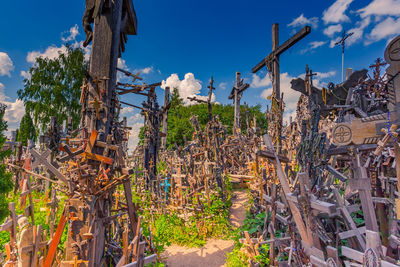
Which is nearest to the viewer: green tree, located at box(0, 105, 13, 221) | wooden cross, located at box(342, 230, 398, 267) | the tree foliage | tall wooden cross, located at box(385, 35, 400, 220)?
wooden cross, located at box(342, 230, 398, 267)

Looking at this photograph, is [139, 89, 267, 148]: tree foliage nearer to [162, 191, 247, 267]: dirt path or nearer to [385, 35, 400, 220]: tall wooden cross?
[162, 191, 247, 267]: dirt path

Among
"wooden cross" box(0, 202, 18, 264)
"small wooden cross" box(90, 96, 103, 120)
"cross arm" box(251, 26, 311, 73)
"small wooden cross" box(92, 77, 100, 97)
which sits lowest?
"wooden cross" box(0, 202, 18, 264)

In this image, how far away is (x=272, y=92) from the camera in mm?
5492

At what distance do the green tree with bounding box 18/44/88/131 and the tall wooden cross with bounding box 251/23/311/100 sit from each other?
38.8ft

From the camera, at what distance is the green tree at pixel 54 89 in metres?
13.5

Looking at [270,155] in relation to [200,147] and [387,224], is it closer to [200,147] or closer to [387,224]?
[387,224]

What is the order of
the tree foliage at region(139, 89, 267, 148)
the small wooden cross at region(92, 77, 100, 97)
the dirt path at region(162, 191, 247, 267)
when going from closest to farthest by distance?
the small wooden cross at region(92, 77, 100, 97) → the dirt path at region(162, 191, 247, 267) → the tree foliage at region(139, 89, 267, 148)

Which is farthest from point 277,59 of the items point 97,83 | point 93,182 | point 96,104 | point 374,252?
point 93,182

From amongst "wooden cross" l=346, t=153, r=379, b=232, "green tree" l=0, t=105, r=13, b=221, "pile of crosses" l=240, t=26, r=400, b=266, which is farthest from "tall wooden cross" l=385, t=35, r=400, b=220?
"green tree" l=0, t=105, r=13, b=221

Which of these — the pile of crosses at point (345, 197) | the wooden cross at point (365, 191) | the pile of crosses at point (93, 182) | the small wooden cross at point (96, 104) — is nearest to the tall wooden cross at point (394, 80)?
the pile of crosses at point (345, 197)

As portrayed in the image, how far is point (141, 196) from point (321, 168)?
15.5 feet

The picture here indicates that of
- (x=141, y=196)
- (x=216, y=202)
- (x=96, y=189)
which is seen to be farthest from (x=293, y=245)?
(x=141, y=196)

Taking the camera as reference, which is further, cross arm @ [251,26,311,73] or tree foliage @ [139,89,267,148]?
tree foliage @ [139,89,267,148]

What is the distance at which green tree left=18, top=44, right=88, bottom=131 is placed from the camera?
13.5 m
